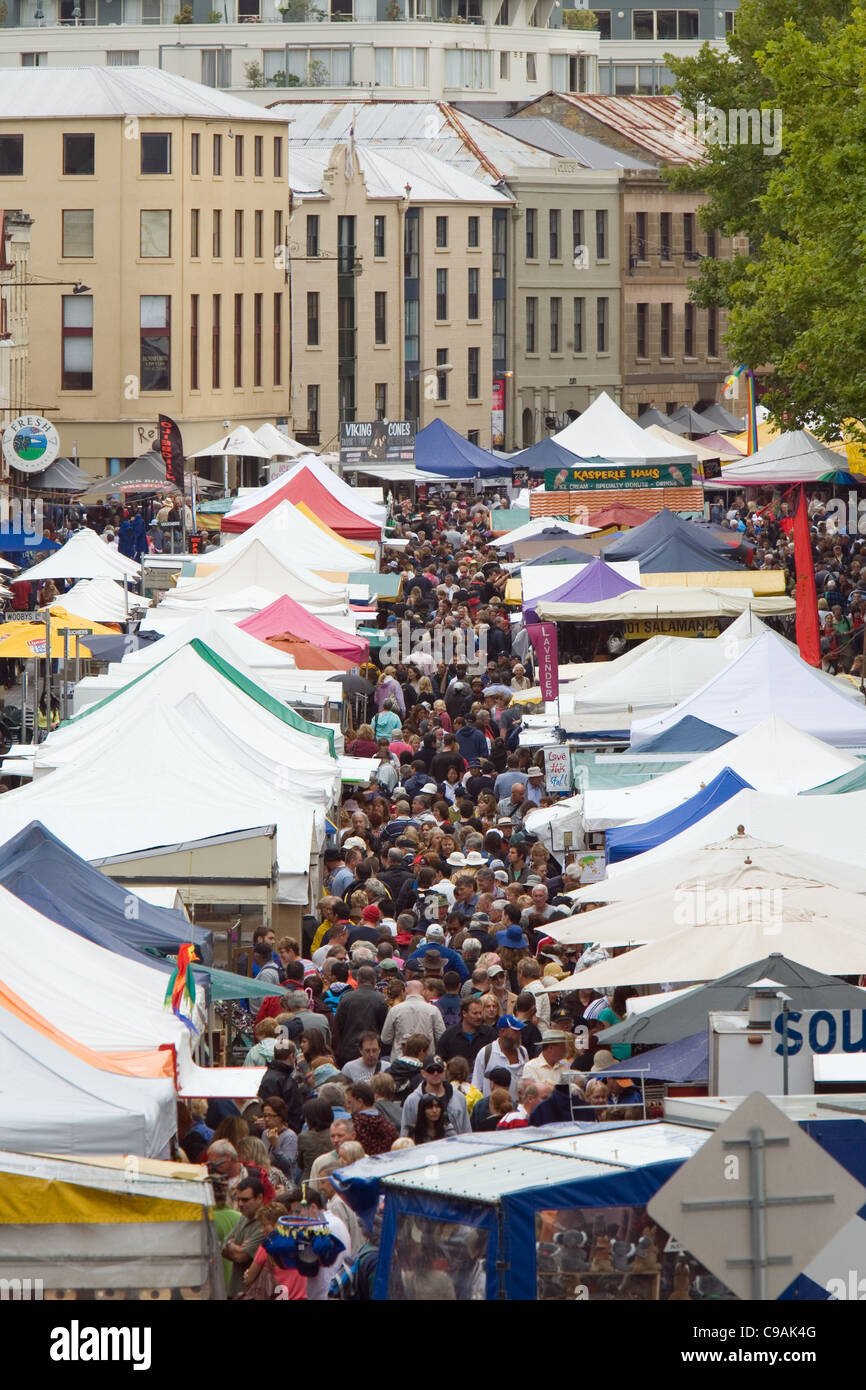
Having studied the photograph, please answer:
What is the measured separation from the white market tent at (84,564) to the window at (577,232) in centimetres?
5104

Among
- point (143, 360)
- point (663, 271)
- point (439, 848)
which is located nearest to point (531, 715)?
point (439, 848)

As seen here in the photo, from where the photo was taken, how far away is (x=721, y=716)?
2089 centimetres

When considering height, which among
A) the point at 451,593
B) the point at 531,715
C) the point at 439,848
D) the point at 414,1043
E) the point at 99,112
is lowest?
the point at 414,1043

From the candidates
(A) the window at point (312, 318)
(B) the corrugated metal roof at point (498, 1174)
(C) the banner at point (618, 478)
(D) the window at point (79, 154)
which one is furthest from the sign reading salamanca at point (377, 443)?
(B) the corrugated metal roof at point (498, 1174)

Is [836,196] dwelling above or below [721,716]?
above

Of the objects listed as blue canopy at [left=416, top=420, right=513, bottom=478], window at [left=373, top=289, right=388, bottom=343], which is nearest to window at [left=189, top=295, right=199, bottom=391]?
window at [left=373, top=289, right=388, bottom=343]

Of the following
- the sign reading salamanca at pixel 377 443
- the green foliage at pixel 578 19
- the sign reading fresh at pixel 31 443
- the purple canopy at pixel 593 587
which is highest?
the green foliage at pixel 578 19

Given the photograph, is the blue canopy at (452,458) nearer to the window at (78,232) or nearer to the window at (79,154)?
the window at (78,232)

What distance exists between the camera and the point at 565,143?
86.2m

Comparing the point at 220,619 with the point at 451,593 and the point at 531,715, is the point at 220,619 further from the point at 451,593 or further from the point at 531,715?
the point at 451,593

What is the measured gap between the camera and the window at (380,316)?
75.2 metres

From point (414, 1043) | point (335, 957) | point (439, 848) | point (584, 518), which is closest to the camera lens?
point (414, 1043)

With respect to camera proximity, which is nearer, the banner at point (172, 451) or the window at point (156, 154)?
the banner at point (172, 451)

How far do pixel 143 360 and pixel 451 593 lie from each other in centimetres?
2887
